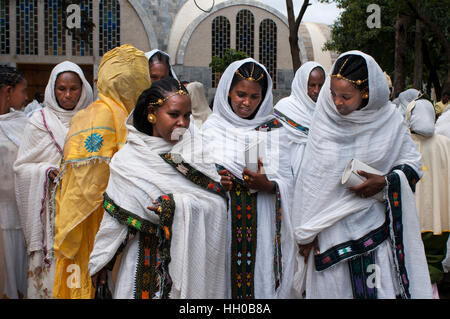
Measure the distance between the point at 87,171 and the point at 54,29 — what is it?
18208mm

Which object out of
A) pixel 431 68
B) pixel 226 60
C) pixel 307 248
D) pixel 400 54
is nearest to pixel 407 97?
pixel 307 248

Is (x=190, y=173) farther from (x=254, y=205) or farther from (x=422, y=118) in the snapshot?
(x=422, y=118)

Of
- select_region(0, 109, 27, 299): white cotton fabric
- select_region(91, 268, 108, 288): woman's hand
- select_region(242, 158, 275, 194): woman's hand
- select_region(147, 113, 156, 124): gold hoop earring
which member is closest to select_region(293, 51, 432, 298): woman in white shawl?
select_region(242, 158, 275, 194): woman's hand

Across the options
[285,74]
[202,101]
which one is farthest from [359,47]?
[202,101]

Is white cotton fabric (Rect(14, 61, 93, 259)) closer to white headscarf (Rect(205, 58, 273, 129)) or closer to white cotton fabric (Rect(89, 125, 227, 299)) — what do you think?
white headscarf (Rect(205, 58, 273, 129))

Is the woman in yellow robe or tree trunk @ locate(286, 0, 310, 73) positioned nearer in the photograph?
the woman in yellow robe

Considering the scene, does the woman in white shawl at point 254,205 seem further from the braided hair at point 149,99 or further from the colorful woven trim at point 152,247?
the colorful woven trim at point 152,247

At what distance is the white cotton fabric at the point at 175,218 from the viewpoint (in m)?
2.88

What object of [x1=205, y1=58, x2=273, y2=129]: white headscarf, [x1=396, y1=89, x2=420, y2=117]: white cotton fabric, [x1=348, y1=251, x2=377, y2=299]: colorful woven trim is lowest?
[x1=348, y1=251, x2=377, y2=299]: colorful woven trim

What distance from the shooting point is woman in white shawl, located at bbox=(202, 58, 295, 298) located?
3.64 meters

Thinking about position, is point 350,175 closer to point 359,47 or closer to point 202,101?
point 202,101

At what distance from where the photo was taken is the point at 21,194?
4500mm

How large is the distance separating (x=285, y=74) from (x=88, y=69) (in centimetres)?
870

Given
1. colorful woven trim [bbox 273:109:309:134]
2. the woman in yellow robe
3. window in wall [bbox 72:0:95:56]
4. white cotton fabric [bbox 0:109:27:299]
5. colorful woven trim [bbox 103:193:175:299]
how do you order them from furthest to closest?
1. window in wall [bbox 72:0:95:56]
2. white cotton fabric [bbox 0:109:27:299]
3. colorful woven trim [bbox 273:109:309:134]
4. the woman in yellow robe
5. colorful woven trim [bbox 103:193:175:299]
